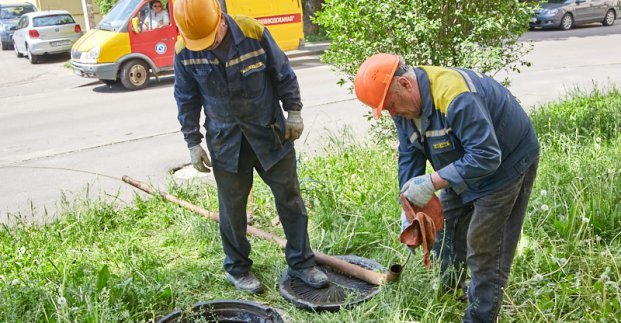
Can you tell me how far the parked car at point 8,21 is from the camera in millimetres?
22859

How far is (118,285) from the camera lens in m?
3.56

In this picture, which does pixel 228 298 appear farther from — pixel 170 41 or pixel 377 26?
pixel 170 41

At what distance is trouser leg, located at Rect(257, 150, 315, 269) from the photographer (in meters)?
3.79

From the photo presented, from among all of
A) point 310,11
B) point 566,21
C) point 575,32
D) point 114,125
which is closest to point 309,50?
point 310,11

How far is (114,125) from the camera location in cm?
945

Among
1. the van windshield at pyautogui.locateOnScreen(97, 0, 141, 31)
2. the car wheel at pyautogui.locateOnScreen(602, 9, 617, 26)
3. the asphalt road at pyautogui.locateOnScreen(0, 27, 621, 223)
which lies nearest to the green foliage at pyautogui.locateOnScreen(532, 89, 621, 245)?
the asphalt road at pyautogui.locateOnScreen(0, 27, 621, 223)

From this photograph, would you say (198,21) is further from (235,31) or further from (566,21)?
(566,21)

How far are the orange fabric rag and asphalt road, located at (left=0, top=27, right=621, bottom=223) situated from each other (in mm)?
3034

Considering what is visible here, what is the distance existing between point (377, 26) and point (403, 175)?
9.45 ft

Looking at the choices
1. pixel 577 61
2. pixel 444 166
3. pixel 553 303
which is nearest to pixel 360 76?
pixel 444 166

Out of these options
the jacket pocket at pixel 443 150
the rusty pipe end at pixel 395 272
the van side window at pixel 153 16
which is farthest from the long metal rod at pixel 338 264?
the van side window at pixel 153 16

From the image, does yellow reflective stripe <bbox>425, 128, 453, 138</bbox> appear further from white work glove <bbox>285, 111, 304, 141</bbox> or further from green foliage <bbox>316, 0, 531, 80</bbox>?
green foliage <bbox>316, 0, 531, 80</bbox>

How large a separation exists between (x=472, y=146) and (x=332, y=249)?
1.87m

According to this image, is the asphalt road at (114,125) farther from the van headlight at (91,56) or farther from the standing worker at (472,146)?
the standing worker at (472,146)
